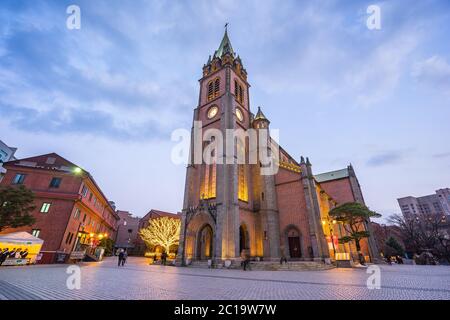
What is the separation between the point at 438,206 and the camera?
93938 millimetres

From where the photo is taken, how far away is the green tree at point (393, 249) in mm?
38881

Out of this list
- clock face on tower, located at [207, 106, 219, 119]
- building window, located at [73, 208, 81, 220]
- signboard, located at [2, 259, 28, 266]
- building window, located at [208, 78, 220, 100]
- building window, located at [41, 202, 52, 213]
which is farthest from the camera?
building window, located at [208, 78, 220, 100]

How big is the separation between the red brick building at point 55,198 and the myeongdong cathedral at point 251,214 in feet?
41.0

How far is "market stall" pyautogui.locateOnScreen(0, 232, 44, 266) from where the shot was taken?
634 inches

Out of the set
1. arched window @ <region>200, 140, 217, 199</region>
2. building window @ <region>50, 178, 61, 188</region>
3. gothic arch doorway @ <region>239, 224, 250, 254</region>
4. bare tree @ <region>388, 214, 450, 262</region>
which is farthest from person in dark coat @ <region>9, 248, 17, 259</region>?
bare tree @ <region>388, 214, 450, 262</region>

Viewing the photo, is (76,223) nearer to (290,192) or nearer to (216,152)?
(216,152)

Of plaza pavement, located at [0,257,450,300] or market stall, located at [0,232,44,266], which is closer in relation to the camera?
plaza pavement, located at [0,257,450,300]

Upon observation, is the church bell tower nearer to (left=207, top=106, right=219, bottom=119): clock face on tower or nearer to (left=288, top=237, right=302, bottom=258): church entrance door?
(left=207, top=106, right=219, bottom=119): clock face on tower

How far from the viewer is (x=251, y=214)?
84.6ft

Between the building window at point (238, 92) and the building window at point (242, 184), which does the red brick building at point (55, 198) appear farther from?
the building window at point (238, 92)

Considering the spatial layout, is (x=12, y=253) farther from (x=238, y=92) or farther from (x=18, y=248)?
(x=238, y=92)

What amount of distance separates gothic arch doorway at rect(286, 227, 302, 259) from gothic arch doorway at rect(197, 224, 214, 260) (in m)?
9.61
